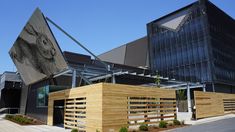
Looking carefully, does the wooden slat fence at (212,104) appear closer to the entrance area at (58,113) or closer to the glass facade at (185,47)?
the glass facade at (185,47)

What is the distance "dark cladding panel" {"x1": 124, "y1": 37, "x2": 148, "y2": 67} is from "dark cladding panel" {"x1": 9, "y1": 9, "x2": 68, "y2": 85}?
1276 inches

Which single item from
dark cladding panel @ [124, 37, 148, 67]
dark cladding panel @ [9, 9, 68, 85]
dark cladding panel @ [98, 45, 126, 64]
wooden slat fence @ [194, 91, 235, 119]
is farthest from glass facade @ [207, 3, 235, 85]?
dark cladding panel @ [9, 9, 68, 85]

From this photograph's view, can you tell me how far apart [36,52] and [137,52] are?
121 ft

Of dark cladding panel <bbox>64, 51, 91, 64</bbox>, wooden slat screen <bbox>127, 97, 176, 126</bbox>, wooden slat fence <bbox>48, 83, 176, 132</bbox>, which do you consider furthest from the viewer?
dark cladding panel <bbox>64, 51, 91, 64</bbox>

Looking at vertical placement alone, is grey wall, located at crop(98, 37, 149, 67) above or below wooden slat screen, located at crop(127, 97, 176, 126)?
above

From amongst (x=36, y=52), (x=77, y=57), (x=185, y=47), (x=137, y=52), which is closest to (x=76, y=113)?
(x=36, y=52)

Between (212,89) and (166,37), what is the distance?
15834 mm

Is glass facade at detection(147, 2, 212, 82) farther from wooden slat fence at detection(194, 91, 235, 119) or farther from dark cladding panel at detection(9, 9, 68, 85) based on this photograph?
dark cladding panel at detection(9, 9, 68, 85)

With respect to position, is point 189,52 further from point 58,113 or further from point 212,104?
point 58,113

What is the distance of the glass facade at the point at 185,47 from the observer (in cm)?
4166

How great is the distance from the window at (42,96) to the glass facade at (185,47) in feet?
73.5

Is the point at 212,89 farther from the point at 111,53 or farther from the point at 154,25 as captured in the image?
the point at 111,53

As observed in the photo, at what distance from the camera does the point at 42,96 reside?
82.1ft

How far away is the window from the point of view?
23.9 m
